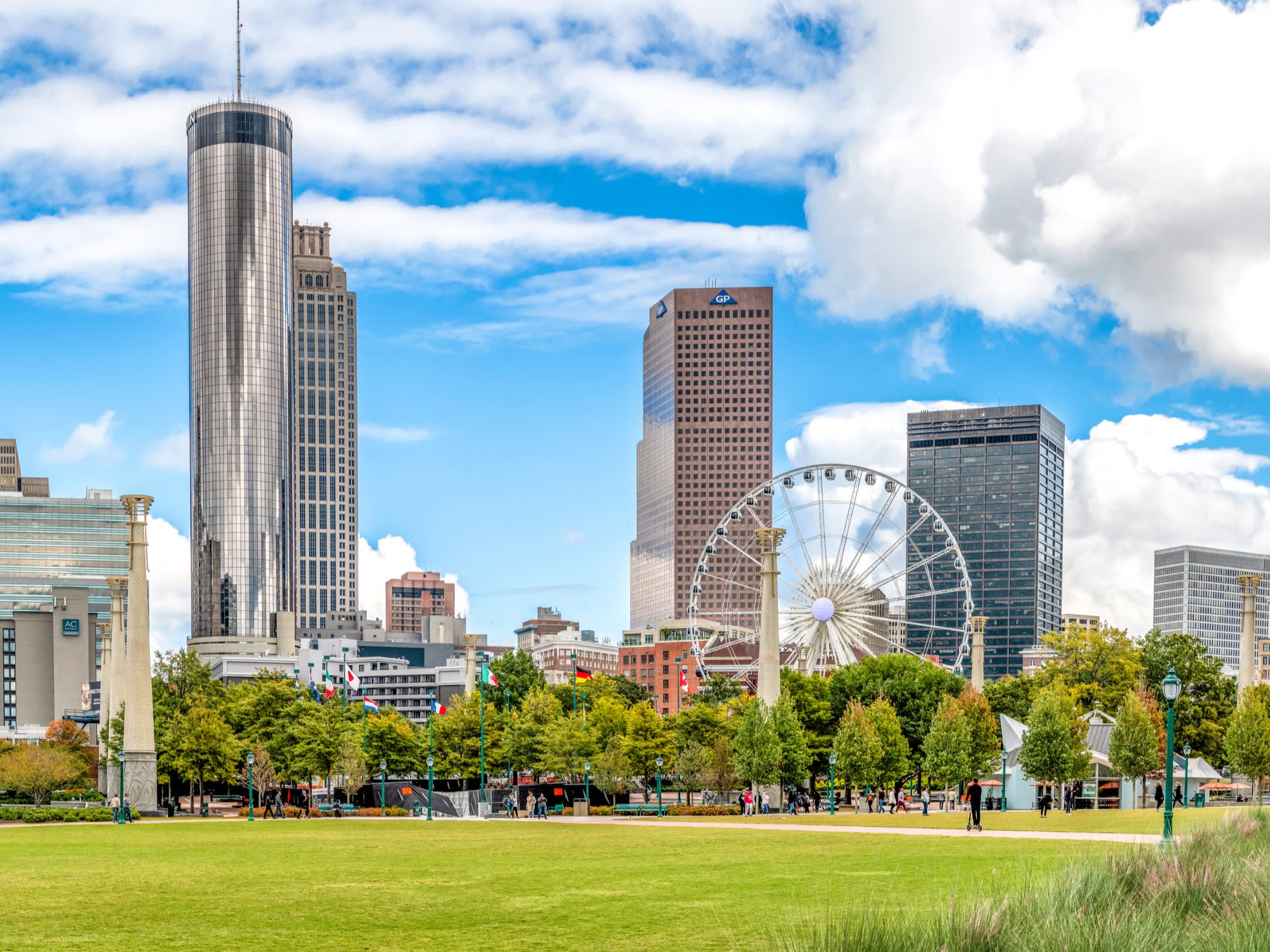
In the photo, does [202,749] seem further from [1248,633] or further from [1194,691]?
[1194,691]

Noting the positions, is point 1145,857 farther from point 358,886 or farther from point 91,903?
point 91,903

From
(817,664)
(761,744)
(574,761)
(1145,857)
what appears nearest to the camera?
(1145,857)

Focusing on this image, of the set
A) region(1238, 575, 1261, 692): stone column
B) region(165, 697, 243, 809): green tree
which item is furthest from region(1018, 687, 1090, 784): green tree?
region(165, 697, 243, 809): green tree

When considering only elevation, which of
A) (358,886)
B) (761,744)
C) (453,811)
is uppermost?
(358,886)

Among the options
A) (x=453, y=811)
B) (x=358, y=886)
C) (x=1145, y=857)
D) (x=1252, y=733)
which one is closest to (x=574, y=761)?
(x=453, y=811)

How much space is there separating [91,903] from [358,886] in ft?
18.9

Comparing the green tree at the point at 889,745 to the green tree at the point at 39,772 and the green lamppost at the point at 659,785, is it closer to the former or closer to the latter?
the green lamppost at the point at 659,785

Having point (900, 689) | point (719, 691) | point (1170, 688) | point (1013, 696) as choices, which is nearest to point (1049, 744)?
point (900, 689)

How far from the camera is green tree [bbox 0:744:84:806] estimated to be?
327 feet

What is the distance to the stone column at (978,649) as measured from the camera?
399 ft

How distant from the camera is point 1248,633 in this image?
9912cm

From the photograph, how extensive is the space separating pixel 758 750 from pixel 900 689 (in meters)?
27.6

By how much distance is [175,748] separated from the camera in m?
99.9

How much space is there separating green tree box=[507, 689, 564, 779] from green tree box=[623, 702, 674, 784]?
7.34 meters
